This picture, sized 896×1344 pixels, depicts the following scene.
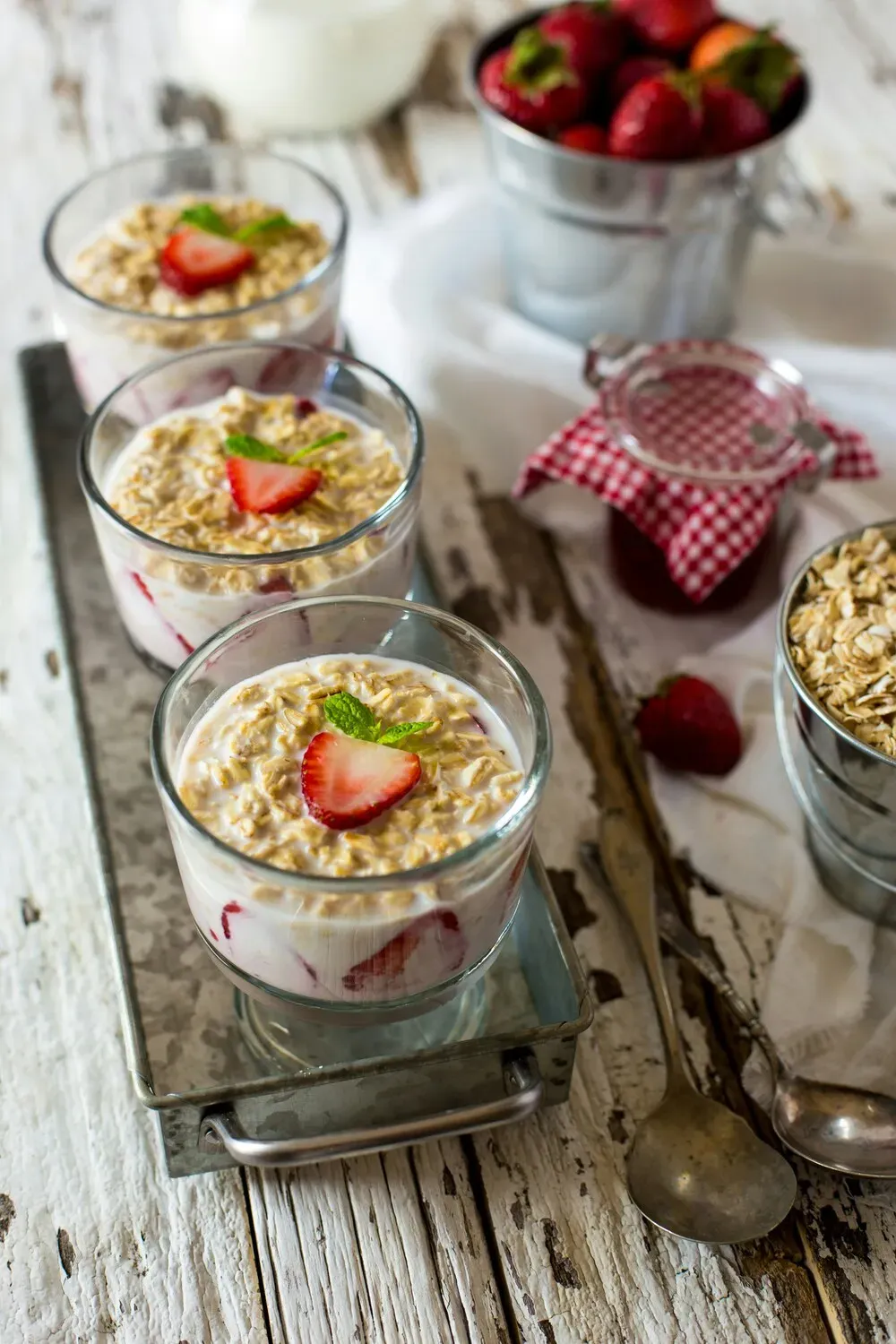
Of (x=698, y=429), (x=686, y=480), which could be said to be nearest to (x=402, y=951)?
(x=686, y=480)

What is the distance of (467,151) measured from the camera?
7.37 feet

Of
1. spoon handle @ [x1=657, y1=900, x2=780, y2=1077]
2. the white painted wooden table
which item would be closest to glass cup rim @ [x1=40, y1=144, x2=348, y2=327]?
the white painted wooden table

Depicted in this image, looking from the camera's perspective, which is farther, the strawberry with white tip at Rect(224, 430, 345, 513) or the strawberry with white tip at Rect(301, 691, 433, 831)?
the strawberry with white tip at Rect(224, 430, 345, 513)

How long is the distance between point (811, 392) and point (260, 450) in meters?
0.76

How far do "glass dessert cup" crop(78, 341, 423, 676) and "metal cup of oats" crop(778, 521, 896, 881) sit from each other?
0.36 metres

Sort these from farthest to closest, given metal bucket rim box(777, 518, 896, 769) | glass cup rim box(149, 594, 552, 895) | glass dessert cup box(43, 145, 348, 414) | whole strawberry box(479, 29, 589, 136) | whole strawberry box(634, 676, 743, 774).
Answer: whole strawberry box(479, 29, 589, 136) < glass dessert cup box(43, 145, 348, 414) < whole strawberry box(634, 676, 743, 774) < metal bucket rim box(777, 518, 896, 769) < glass cup rim box(149, 594, 552, 895)

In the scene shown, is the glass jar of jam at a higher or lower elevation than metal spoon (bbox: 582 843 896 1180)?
higher

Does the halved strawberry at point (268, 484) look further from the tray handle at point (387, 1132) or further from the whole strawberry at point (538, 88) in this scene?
the whole strawberry at point (538, 88)

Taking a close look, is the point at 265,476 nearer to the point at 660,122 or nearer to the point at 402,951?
the point at 402,951

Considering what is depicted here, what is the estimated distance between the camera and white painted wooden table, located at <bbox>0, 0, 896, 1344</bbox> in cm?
101

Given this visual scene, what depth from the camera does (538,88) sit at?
1.68 meters

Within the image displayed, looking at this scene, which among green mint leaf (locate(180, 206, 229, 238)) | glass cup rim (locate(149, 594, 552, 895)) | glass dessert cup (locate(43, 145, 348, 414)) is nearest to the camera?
glass cup rim (locate(149, 594, 552, 895))

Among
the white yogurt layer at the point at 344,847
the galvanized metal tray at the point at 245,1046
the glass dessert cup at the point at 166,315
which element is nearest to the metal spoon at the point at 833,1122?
the galvanized metal tray at the point at 245,1046

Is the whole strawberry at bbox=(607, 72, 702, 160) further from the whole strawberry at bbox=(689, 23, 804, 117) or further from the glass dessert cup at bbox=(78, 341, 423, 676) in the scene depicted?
the glass dessert cup at bbox=(78, 341, 423, 676)
